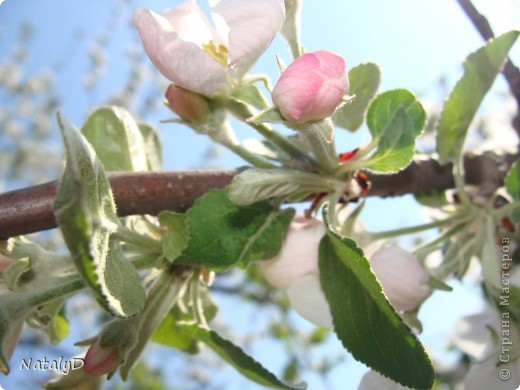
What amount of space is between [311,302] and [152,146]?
32 centimetres

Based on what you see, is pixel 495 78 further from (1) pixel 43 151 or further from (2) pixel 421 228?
(1) pixel 43 151

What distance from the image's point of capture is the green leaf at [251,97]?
61cm

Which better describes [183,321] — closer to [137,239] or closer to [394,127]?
[137,239]

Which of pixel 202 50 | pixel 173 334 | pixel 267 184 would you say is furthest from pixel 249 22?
pixel 173 334

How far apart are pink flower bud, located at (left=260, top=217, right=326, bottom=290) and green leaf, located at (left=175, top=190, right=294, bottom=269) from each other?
0.11ft

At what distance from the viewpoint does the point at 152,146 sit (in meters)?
0.87

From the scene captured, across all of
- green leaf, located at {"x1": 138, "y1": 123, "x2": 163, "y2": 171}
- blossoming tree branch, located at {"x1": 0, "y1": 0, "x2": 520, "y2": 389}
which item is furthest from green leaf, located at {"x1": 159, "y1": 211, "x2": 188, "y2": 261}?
green leaf, located at {"x1": 138, "y1": 123, "x2": 163, "y2": 171}

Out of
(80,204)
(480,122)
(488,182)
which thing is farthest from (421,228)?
(480,122)

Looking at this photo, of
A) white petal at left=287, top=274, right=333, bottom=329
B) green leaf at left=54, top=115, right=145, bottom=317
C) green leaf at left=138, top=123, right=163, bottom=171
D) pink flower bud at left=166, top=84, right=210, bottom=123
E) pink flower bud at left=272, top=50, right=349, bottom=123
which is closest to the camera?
green leaf at left=54, top=115, right=145, bottom=317

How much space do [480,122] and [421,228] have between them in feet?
3.99

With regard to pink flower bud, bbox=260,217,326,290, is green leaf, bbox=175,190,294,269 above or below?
above

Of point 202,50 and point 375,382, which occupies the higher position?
point 202,50

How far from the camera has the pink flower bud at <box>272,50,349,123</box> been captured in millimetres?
527

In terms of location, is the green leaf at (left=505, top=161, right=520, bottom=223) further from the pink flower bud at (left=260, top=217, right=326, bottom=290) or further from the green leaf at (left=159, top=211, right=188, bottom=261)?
the green leaf at (left=159, top=211, right=188, bottom=261)
